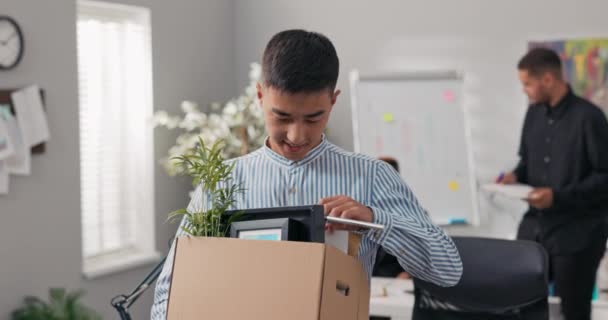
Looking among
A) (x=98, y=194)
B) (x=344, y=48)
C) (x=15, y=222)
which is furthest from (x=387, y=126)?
(x=15, y=222)

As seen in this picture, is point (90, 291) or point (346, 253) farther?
point (90, 291)

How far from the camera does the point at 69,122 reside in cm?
404

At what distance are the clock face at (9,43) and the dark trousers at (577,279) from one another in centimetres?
276

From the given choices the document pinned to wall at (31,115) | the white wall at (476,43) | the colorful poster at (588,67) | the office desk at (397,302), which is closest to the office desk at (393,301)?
the office desk at (397,302)

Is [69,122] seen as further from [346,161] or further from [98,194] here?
[346,161]

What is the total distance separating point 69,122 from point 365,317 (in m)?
3.18

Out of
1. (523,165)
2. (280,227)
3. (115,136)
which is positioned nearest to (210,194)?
(280,227)

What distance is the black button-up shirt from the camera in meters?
3.72

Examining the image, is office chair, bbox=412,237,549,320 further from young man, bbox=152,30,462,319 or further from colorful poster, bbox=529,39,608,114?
colorful poster, bbox=529,39,608,114

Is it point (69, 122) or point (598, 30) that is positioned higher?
point (598, 30)

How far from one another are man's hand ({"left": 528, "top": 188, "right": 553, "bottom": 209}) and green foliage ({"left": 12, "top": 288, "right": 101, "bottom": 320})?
221 cm

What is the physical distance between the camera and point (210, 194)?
1215 millimetres

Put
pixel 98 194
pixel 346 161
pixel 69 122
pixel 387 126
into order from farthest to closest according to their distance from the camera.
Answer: pixel 387 126, pixel 98 194, pixel 69 122, pixel 346 161

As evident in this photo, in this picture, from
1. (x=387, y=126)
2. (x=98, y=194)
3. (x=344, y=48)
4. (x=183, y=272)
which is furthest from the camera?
(x=344, y=48)
